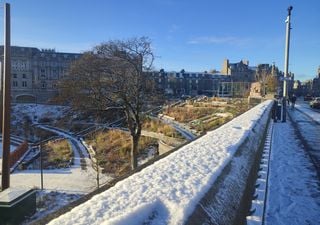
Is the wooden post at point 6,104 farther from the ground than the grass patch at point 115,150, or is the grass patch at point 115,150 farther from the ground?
the wooden post at point 6,104

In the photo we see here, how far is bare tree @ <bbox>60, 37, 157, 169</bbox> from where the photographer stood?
2675cm

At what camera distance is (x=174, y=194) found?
12.3 feet

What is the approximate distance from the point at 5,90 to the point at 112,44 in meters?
16.3

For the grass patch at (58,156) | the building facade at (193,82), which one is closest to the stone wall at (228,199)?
the grass patch at (58,156)

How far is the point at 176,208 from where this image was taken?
327 centimetres

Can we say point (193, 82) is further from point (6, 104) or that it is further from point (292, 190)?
point (292, 190)

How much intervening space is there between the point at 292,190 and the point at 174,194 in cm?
395

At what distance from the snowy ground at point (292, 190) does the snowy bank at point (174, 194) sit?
31.2 inches

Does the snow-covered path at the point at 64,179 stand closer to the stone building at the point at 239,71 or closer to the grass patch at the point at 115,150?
the grass patch at the point at 115,150

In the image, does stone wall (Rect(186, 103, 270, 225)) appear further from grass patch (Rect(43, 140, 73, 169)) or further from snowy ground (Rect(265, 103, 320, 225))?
grass patch (Rect(43, 140, 73, 169))

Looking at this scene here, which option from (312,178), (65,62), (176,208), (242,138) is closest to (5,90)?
(242,138)

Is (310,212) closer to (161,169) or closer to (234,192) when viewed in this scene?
(234,192)

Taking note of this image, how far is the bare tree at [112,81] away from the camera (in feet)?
87.8

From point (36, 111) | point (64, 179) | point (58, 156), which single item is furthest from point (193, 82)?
point (64, 179)
